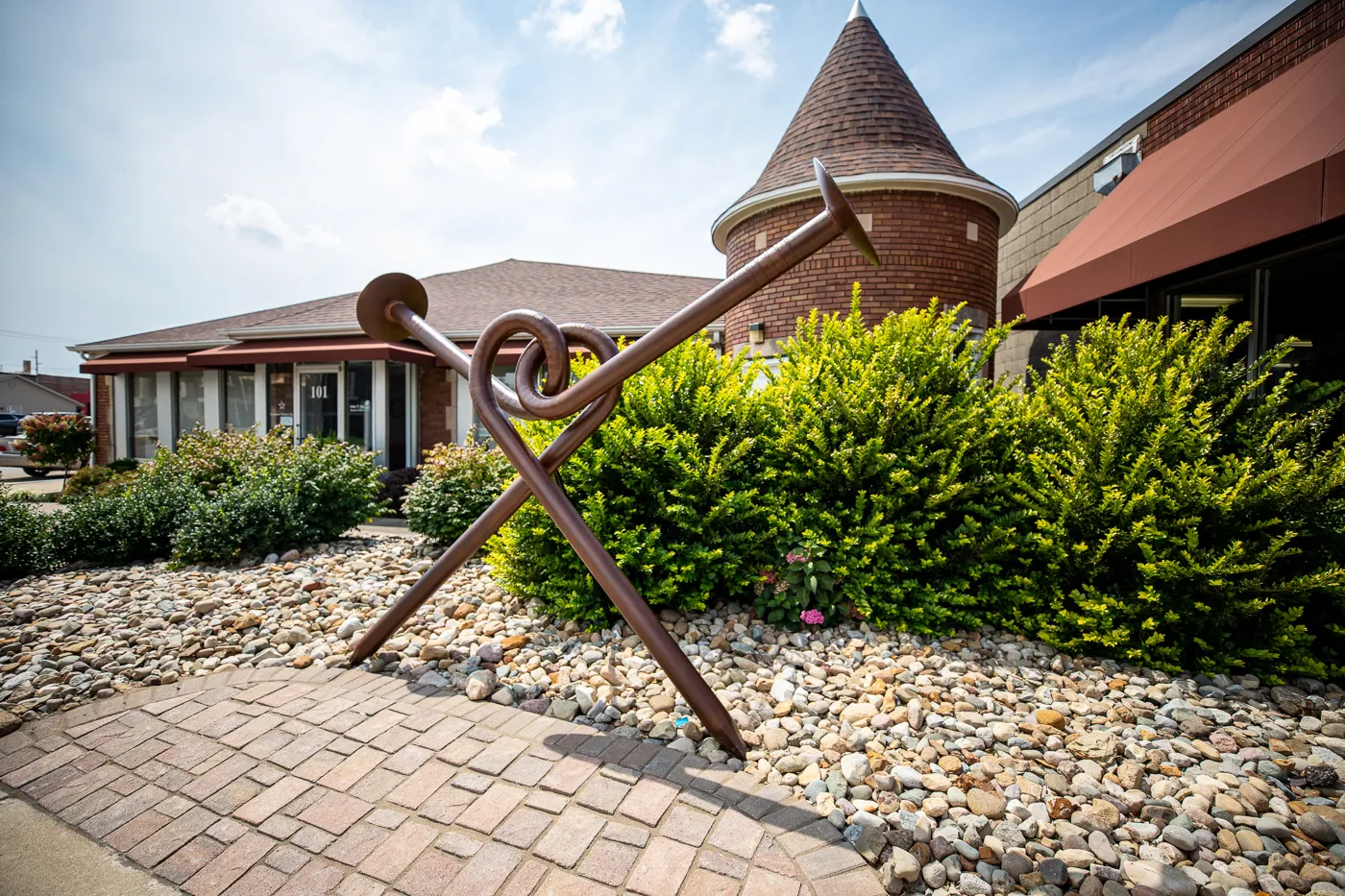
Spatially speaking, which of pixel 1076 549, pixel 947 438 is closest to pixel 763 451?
pixel 947 438

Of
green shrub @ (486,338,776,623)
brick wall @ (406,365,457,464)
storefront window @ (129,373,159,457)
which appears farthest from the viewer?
storefront window @ (129,373,159,457)

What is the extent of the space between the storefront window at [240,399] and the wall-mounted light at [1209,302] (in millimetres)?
17010

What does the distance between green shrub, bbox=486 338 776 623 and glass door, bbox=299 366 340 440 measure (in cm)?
1112

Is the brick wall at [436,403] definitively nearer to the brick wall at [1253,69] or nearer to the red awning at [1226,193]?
the red awning at [1226,193]

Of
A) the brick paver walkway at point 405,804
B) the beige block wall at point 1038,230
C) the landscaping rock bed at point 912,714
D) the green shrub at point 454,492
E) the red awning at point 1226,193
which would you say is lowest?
the brick paver walkway at point 405,804

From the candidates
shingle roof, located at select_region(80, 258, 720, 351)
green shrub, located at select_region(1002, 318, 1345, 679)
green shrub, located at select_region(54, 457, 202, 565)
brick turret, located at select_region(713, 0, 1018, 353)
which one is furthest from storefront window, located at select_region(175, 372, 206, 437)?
green shrub, located at select_region(1002, 318, 1345, 679)

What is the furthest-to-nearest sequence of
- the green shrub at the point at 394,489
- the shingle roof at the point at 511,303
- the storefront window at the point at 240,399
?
1. the storefront window at the point at 240,399
2. the shingle roof at the point at 511,303
3. the green shrub at the point at 394,489

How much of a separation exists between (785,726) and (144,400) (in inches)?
747

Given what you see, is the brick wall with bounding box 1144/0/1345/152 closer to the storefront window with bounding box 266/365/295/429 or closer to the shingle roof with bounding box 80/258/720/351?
the shingle roof with bounding box 80/258/720/351

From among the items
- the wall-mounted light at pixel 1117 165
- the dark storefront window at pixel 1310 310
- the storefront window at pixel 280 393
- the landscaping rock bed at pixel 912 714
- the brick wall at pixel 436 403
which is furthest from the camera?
the storefront window at pixel 280 393

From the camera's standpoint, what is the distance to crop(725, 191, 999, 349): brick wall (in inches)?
342

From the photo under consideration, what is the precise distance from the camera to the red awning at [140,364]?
1418cm

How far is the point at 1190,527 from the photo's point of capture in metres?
3.26

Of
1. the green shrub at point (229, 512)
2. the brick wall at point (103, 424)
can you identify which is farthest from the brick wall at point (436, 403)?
the brick wall at point (103, 424)
